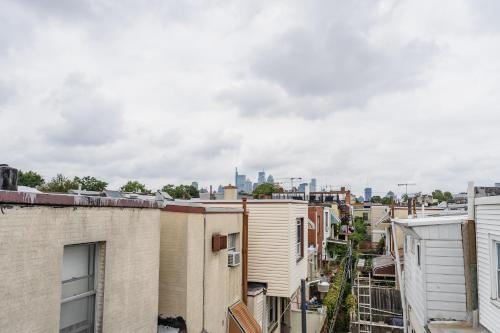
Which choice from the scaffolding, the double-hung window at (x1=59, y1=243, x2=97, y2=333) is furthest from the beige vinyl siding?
the double-hung window at (x1=59, y1=243, x2=97, y2=333)

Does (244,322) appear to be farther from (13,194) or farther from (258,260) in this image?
(13,194)

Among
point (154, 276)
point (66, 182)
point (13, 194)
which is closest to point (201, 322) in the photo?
point (154, 276)

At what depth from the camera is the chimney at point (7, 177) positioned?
5.97 m

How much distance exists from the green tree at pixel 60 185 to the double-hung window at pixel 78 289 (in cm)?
2704

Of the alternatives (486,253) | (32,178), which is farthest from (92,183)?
(486,253)

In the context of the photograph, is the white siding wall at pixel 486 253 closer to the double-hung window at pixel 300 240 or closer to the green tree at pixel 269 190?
the double-hung window at pixel 300 240

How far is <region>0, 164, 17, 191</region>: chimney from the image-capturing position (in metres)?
5.97

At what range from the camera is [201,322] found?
34.3 ft

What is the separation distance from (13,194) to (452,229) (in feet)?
36.1

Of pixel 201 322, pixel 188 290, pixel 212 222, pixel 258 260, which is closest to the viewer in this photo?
pixel 188 290

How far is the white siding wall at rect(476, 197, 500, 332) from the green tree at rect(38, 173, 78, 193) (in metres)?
30.0

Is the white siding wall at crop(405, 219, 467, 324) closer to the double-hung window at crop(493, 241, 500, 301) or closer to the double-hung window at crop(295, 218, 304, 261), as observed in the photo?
the double-hung window at crop(493, 241, 500, 301)

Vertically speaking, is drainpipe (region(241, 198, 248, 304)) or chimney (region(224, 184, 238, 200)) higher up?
chimney (region(224, 184, 238, 200))

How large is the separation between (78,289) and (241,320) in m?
7.37
